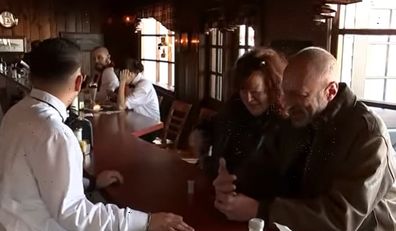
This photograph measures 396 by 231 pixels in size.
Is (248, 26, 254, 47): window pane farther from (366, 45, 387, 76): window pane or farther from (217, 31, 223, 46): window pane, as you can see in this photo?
(366, 45, 387, 76): window pane

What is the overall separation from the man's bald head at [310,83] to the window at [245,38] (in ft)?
11.2

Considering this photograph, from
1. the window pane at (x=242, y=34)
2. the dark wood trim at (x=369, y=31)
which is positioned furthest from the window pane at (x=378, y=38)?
the window pane at (x=242, y=34)

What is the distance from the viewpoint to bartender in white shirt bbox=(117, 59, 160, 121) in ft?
15.0

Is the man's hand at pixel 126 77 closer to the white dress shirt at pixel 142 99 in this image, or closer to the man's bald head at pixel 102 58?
the white dress shirt at pixel 142 99

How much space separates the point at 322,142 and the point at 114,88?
13.8 ft

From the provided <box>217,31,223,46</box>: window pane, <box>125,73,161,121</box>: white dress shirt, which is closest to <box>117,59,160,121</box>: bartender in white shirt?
<box>125,73,161,121</box>: white dress shirt

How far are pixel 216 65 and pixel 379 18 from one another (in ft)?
9.23

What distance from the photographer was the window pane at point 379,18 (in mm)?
3299

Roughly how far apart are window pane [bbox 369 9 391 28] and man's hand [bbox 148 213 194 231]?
2.41m

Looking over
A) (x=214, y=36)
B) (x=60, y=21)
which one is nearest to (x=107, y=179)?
(x=214, y=36)

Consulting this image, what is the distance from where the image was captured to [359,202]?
1378mm

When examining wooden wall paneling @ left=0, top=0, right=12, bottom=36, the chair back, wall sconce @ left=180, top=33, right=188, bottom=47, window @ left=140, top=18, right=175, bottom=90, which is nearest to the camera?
the chair back

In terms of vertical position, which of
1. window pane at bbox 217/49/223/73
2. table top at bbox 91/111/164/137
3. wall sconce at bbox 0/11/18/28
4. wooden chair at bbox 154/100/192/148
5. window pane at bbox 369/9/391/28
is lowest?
wooden chair at bbox 154/100/192/148

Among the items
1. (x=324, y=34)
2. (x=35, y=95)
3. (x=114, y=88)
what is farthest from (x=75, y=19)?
(x=35, y=95)
